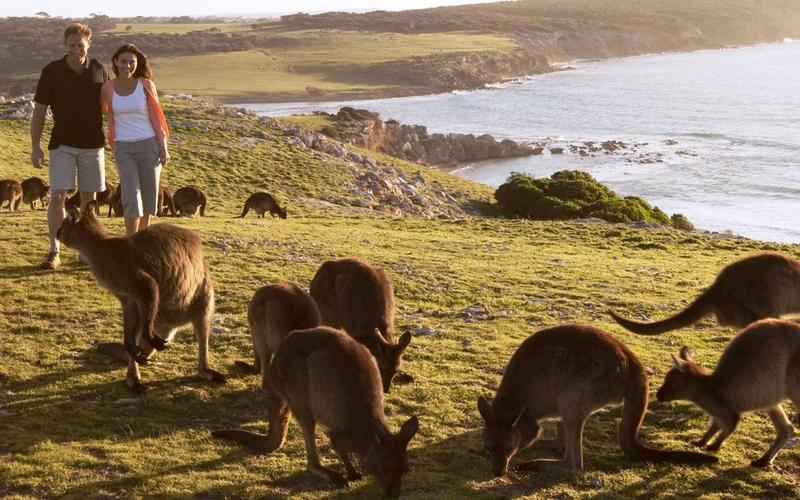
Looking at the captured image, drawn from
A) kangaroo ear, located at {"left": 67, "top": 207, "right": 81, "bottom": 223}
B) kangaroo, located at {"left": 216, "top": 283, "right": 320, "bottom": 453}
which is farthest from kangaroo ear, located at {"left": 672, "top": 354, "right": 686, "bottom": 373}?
kangaroo ear, located at {"left": 67, "top": 207, "right": 81, "bottom": 223}

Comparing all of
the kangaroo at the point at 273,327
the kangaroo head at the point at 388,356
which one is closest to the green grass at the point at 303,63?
the kangaroo at the point at 273,327

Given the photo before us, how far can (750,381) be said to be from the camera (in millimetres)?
7301

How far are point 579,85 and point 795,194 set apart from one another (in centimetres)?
7160

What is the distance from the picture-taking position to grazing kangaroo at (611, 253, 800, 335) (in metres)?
9.60

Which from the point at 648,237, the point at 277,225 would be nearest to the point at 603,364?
the point at 277,225

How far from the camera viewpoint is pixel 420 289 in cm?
1374

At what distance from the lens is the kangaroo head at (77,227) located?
786 centimetres

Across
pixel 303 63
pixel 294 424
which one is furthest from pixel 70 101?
pixel 303 63

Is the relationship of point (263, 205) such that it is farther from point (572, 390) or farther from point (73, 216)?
point (572, 390)

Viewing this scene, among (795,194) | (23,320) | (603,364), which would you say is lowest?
(795,194)

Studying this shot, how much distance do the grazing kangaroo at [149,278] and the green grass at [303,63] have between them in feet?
305

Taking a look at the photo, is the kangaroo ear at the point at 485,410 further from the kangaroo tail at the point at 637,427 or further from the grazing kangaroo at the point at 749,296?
the grazing kangaroo at the point at 749,296

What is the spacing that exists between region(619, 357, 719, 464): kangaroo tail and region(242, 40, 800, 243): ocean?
38000 millimetres

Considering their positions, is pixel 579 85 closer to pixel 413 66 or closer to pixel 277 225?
pixel 413 66
